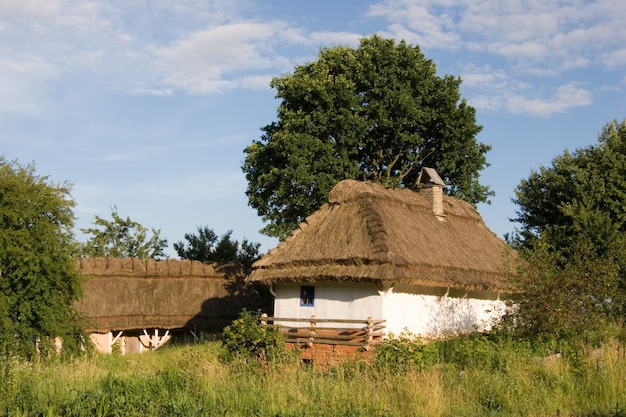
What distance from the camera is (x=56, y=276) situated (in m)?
18.3

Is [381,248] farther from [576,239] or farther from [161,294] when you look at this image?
[161,294]

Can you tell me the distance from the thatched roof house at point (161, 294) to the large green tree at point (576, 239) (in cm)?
1368

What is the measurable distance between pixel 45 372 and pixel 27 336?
4058mm

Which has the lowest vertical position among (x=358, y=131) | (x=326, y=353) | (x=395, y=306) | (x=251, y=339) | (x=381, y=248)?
(x=326, y=353)

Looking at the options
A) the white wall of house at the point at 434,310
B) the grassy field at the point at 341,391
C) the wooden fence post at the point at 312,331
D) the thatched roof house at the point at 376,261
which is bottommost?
the grassy field at the point at 341,391

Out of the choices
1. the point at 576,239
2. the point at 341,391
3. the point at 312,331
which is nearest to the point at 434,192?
the point at 576,239

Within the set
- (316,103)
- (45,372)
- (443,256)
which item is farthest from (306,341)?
(316,103)

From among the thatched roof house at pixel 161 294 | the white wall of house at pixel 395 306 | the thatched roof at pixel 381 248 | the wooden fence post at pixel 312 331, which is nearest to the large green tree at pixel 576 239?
the thatched roof at pixel 381 248

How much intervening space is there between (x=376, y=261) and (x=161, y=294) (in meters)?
15.4

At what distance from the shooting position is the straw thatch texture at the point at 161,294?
31.0 meters

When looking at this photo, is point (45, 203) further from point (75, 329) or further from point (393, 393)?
point (393, 393)

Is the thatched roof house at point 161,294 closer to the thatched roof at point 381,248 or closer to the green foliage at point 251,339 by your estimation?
the thatched roof at point 381,248

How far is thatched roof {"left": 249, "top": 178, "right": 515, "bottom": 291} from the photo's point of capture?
20.4 metres

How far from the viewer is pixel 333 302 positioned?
2131 centimetres
